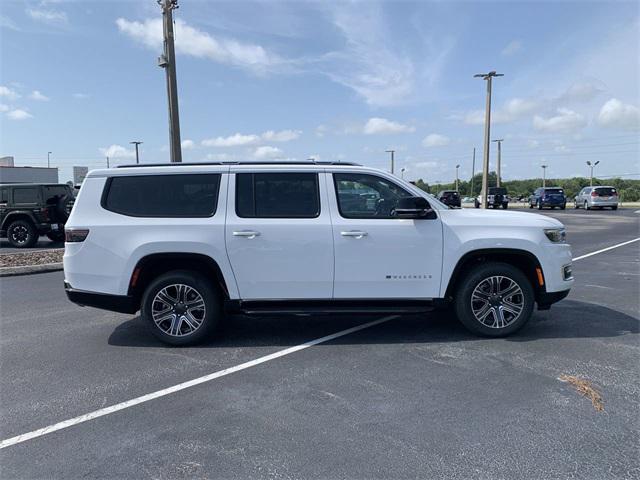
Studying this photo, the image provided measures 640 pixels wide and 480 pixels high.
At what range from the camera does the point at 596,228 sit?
63.0 feet

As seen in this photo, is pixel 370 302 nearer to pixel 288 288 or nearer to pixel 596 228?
pixel 288 288

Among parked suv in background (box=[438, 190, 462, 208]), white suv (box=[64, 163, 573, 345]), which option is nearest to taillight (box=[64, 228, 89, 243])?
white suv (box=[64, 163, 573, 345])

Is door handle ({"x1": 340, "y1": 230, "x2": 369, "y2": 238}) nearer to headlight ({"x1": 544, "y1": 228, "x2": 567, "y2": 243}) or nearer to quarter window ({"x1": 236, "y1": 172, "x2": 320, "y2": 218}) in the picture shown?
quarter window ({"x1": 236, "y1": 172, "x2": 320, "y2": 218})

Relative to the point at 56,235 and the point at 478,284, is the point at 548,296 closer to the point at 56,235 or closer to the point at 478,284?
the point at 478,284

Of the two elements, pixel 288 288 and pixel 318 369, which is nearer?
pixel 318 369

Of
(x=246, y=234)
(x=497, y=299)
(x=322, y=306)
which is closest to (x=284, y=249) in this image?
(x=246, y=234)

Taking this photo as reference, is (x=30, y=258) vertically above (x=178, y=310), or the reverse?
(x=178, y=310)

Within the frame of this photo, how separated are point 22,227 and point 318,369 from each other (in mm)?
13200

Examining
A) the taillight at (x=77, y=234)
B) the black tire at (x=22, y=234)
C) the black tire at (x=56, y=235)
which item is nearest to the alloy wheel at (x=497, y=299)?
the taillight at (x=77, y=234)

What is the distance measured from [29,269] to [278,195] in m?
7.66

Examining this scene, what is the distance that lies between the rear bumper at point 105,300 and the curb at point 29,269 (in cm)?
585

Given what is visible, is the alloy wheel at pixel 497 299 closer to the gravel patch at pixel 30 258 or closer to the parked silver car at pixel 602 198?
the gravel patch at pixel 30 258

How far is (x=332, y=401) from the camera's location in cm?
355

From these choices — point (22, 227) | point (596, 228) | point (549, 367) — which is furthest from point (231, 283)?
point (596, 228)
